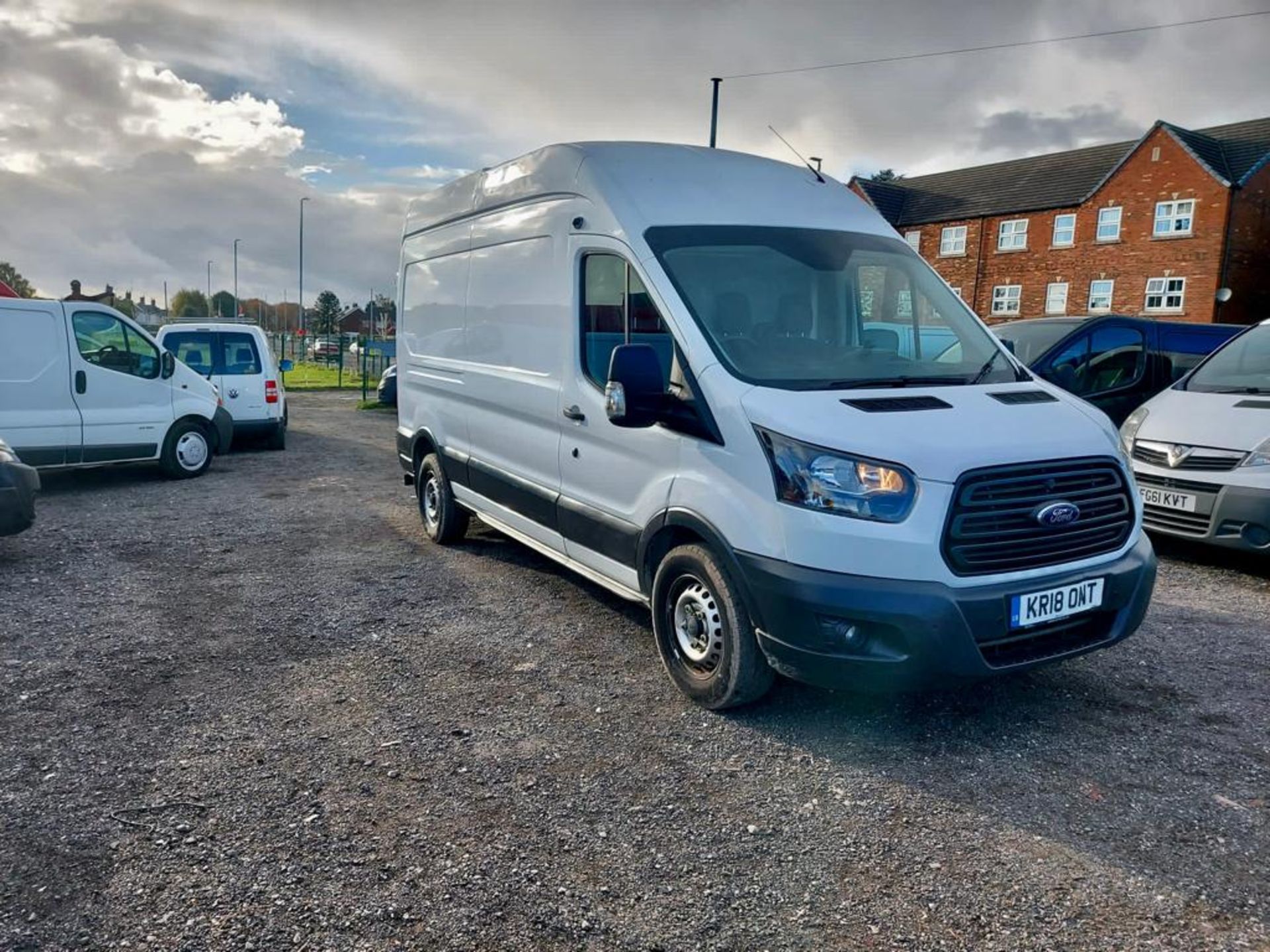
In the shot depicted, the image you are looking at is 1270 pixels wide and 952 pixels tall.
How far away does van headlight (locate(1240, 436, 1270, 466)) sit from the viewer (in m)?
5.92

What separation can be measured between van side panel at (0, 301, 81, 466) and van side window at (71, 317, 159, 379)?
0.19 metres

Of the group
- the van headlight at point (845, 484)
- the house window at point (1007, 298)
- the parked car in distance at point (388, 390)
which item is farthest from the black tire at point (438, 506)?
the house window at point (1007, 298)

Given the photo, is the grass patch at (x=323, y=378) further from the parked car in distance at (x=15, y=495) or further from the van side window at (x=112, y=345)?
the parked car in distance at (x=15, y=495)

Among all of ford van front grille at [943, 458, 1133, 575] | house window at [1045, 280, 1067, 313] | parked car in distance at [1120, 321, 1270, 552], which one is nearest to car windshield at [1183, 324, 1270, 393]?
parked car in distance at [1120, 321, 1270, 552]

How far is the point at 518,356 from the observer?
5375 millimetres

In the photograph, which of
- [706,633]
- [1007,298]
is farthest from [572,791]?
[1007,298]

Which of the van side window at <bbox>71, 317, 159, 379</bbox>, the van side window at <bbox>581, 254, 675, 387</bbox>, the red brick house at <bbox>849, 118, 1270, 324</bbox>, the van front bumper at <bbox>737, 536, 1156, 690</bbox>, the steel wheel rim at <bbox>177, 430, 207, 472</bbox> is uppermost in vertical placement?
the red brick house at <bbox>849, 118, 1270, 324</bbox>

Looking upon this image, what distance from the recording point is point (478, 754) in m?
Result: 3.58

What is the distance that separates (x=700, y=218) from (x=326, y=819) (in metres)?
3.12

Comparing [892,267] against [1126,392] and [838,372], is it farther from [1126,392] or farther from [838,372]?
[1126,392]

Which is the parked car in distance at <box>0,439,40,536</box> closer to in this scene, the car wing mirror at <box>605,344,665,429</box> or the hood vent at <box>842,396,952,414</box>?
the car wing mirror at <box>605,344,665,429</box>

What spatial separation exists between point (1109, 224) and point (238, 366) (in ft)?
117

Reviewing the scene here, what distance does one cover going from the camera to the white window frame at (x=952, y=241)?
1640 inches

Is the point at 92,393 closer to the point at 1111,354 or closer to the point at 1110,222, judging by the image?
the point at 1111,354
